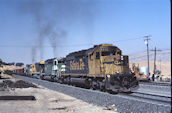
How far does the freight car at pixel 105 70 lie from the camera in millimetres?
17125

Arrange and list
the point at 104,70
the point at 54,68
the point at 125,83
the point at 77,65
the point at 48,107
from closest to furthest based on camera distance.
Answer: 1. the point at 48,107
2. the point at 125,83
3. the point at 104,70
4. the point at 77,65
5. the point at 54,68

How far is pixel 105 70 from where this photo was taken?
59.4ft

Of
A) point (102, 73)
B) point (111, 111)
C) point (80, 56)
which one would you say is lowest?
point (111, 111)

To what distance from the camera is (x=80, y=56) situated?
923 inches

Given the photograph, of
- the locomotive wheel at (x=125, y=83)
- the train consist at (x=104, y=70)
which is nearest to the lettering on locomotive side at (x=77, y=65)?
the train consist at (x=104, y=70)

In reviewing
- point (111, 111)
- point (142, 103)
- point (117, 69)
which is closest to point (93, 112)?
point (111, 111)

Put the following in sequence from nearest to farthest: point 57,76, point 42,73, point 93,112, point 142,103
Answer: point 93,112
point 142,103
point 57,76
point 42,73

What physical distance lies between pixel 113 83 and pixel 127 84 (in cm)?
108

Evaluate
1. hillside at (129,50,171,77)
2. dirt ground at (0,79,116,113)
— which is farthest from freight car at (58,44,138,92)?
hillside at (129,50,171,77)

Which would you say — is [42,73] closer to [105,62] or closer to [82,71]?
[82,71]

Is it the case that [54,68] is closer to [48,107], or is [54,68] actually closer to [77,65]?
[77,65]

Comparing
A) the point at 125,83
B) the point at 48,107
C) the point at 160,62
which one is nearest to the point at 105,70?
the point at 125,83

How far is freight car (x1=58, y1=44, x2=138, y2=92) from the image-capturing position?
674 inches

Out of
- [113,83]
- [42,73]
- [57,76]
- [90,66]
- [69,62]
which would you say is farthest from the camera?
[42,73]
